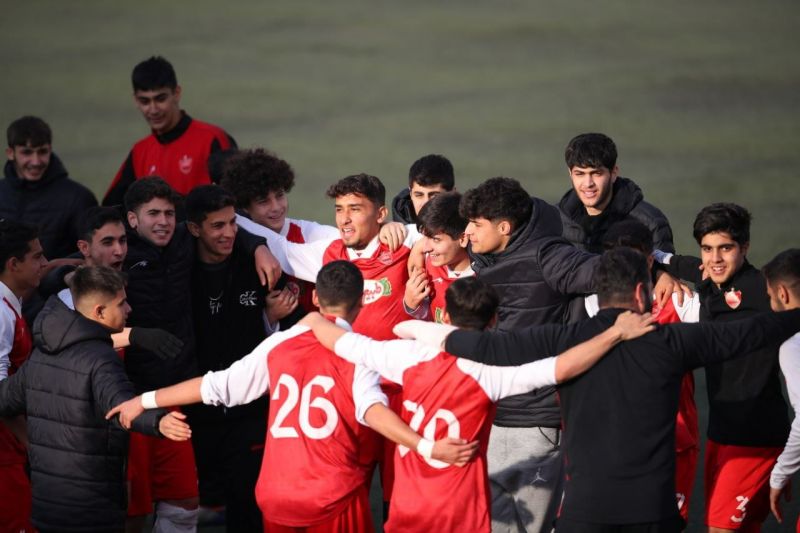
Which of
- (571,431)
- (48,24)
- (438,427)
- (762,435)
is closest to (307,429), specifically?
(438,427)

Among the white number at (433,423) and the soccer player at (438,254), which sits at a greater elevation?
the soccer player at (438,254)

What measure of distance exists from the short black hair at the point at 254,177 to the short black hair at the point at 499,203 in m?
1.67

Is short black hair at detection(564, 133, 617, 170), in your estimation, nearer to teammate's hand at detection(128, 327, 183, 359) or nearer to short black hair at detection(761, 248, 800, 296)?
short black hair at detection(761, 248, 800, 296)

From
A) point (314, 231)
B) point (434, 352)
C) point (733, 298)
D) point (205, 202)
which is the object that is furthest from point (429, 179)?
point (434, 352)

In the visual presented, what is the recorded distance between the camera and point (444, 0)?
1667 cm

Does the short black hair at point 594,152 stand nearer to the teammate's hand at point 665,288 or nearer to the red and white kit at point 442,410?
the teammate's hand at point 665,288

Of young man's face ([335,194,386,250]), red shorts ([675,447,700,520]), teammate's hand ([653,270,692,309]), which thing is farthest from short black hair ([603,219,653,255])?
young man's face ([335,194,386,250])

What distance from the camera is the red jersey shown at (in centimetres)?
793

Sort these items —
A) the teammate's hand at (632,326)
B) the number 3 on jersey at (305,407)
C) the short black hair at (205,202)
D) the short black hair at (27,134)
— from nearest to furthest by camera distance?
the teammate's hand at (632,326), the number 3 on jersey at (305,407), the short black hair at (205,202), the short black hair at (27,134)

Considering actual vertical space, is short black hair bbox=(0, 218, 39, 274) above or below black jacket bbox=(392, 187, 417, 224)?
below

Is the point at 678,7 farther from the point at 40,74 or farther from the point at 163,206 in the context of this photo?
the point at 163,206

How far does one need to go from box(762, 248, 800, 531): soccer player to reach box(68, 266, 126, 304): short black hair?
2778mm

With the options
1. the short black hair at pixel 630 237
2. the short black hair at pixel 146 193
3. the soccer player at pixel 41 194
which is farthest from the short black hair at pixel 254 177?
the short black hair at pixel 630 237

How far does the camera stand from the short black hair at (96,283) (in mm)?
5047
